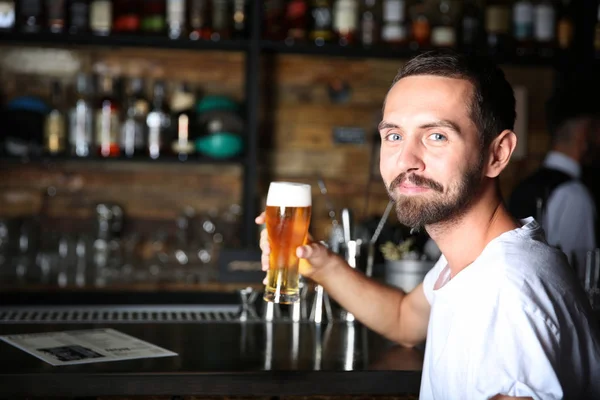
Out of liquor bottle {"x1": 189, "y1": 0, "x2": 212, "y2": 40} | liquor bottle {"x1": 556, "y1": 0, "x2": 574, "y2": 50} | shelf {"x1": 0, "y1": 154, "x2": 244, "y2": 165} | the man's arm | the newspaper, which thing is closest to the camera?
the newspaper

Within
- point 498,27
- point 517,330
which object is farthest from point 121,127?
point 517,330

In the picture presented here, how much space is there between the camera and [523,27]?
3.46m

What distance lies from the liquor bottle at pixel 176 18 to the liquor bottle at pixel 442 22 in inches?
40.5

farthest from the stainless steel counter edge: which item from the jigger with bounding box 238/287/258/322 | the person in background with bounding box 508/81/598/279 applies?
the person in background with bounding box 508/81/598/279

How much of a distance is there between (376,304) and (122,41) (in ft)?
6.48

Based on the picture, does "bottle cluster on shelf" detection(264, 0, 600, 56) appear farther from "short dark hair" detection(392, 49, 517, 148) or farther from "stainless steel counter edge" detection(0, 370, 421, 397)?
"stainless steel counter edge" detection(0, 370, 421, 397)

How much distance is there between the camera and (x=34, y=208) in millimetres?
3537

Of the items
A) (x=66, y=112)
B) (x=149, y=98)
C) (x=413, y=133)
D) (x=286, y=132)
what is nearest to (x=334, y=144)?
(x=286, y=132)

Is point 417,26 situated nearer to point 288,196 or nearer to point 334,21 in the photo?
point 334,21

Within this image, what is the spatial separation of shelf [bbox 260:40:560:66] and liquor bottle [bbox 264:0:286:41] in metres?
0.08

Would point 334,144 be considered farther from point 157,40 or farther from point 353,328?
point 353,328

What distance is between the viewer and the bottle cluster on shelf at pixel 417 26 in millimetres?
3385

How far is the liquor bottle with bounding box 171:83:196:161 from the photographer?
3311mm

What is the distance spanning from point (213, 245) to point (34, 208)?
79cm
